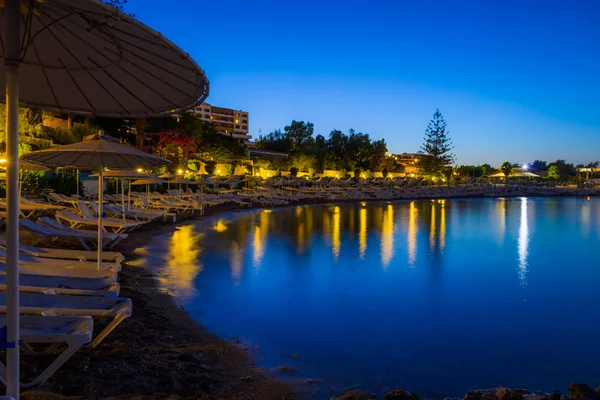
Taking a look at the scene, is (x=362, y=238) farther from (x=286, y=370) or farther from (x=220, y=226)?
(x=286, y=370)

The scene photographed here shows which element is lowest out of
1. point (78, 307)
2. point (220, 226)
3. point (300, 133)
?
point (220, 226)

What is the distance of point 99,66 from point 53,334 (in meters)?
1.70

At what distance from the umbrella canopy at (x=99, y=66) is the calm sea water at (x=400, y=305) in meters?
2.39

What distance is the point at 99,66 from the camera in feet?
7.76

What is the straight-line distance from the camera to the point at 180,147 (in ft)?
88.8

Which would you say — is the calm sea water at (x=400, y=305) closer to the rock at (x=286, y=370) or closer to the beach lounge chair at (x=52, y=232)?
the rock at (x=286, y=370)

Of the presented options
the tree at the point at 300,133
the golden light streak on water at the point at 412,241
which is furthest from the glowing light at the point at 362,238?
the tree at the point at 300,133

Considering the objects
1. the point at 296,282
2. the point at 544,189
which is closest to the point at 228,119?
the point at 544,189

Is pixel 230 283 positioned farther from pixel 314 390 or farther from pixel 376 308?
pixel 314 390

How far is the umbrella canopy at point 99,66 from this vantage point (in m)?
1.88

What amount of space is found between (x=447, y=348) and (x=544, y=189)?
158ft

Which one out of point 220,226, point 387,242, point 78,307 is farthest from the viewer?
point 220,226

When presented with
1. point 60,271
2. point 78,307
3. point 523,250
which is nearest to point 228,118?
point 523,250

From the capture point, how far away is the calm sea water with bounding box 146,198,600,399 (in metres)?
3.90
